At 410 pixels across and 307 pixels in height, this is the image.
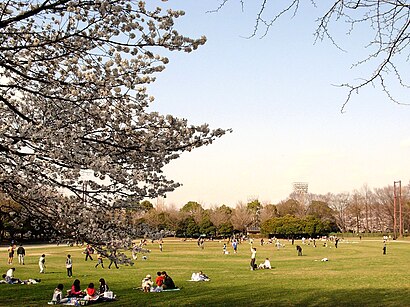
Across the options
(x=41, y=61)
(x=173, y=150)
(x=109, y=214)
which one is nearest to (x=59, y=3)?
(x=41, y=61)

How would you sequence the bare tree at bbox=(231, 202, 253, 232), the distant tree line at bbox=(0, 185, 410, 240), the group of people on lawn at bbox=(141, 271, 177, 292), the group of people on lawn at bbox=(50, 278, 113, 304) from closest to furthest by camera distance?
the group of people on lawn at bbox=(50, 278, 113, 304) → the group of people on lawn at bbox=(141, 271, 177, 292) → the distant tree line at bbox=(0, 185, 410, 240) → the bare tree at bbox=(231, 202, 253, 232)

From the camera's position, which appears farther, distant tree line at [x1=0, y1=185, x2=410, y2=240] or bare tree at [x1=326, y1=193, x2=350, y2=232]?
bare tree at [x1=326, y1=193, x2=350, y2=232]

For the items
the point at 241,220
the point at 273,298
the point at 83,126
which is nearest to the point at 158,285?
the point at 273,298

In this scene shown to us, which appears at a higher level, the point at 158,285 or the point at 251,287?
the point at 158,285

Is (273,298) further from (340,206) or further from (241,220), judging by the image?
(340,206)

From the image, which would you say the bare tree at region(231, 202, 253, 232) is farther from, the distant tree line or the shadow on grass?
the shadow on grass

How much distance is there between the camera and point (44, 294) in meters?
19.8

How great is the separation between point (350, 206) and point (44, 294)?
386 feet

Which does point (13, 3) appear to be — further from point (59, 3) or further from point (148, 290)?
point (148, 290)

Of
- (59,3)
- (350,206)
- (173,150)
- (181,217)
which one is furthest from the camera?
(350,206)

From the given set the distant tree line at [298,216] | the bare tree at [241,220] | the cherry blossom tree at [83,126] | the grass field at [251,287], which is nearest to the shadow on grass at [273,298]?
the grass field at [251,287]

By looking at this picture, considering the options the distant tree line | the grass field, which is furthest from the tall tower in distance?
the grass field

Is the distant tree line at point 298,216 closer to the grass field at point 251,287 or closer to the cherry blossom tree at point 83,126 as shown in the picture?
the grass field at point 251,287

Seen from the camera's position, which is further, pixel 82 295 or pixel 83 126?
pixel 82 295
